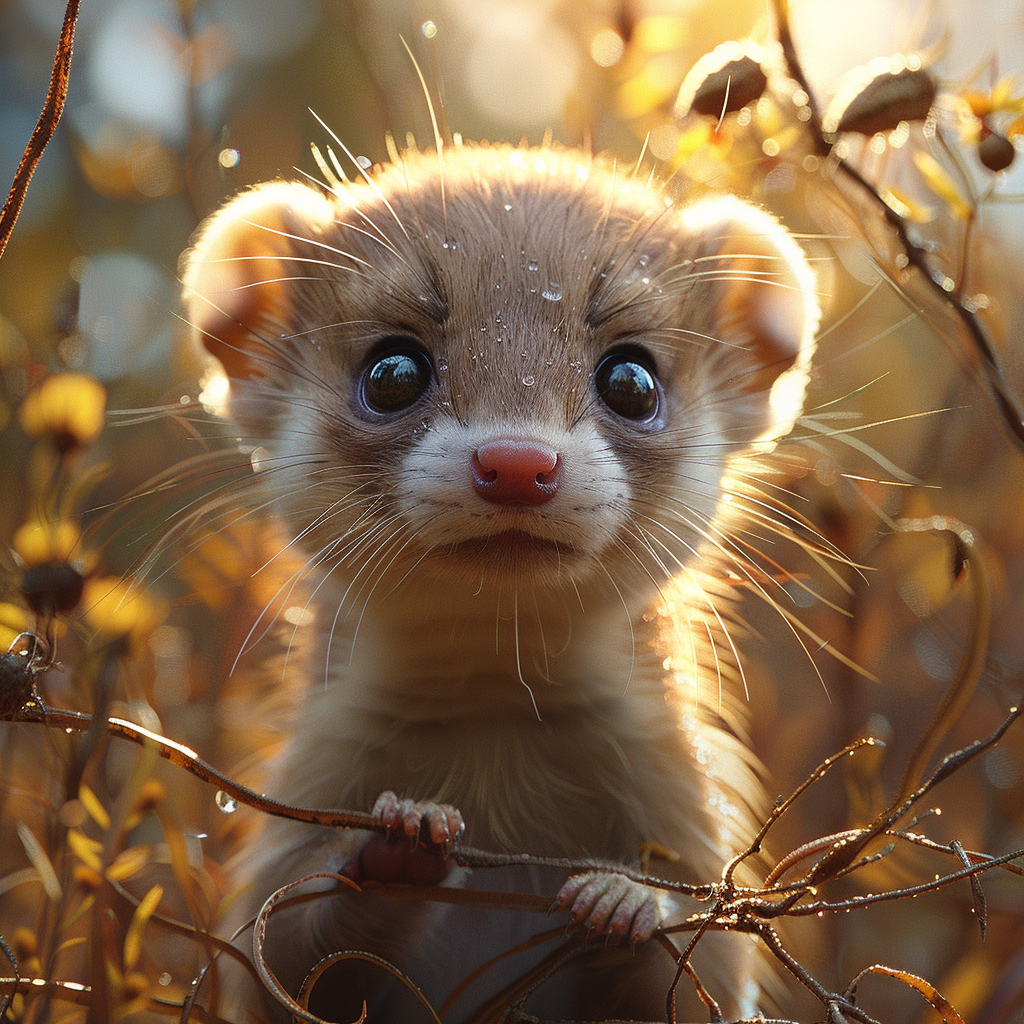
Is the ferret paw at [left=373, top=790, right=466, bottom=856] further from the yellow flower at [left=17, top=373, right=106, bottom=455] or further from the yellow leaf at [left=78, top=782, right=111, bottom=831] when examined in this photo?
the yellow flower at [left=17, top=373, right=106, bottom=455]

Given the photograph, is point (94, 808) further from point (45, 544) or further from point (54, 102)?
point (54, 102)

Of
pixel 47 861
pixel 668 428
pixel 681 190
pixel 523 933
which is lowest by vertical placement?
pixel 523 933

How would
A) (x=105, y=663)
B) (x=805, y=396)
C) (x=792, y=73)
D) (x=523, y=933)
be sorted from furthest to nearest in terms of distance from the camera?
(x=805, y=396) < (x=523, y=933) < (x=792, y=73) < (x=105, y=663)

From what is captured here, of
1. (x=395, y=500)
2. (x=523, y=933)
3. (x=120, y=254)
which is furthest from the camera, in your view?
(x=120, y=254)

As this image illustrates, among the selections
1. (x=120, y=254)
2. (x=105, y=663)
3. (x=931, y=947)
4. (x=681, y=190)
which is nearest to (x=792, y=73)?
(x=681, y=190)

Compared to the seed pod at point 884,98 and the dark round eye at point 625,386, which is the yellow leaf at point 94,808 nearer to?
the dark round eye at point 625,386

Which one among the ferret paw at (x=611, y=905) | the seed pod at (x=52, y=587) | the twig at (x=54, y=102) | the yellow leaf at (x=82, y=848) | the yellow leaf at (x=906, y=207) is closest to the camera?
the twig at (x=54, y=102)

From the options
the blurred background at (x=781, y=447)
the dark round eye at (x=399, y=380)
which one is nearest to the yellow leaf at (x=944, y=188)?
the blurred background at (x=781, y=447)

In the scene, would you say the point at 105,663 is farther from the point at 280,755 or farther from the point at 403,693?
the point at 280,755

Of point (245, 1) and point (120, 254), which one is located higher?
point (245, 1)
